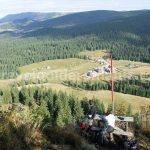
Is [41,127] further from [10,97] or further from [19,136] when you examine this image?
[10,97]

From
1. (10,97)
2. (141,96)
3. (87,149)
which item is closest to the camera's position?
(87,149)

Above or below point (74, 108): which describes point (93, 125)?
above

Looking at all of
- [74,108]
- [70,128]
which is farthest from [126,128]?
[74,108]

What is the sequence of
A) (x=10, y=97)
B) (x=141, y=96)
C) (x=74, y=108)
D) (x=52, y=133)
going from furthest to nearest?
1. (x=141, y=96)
2. (x=10, y=97)
3. (x=74, y=108)
4. (x=52, y=133)

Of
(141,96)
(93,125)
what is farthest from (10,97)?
(93,125)

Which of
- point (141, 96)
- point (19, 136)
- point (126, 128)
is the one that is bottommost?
point (141, 96)

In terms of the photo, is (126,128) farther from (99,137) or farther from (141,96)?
(141,96)

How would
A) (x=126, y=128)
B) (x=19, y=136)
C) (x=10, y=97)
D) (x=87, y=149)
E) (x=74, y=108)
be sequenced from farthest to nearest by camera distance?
(x=10, y=97) → (x=74, y=108) → (x=126, y=128) → (x=87, y=149) → (x=19, y=136)

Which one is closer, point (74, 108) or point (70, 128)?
point (70, 128)

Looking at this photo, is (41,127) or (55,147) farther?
(41,127)
